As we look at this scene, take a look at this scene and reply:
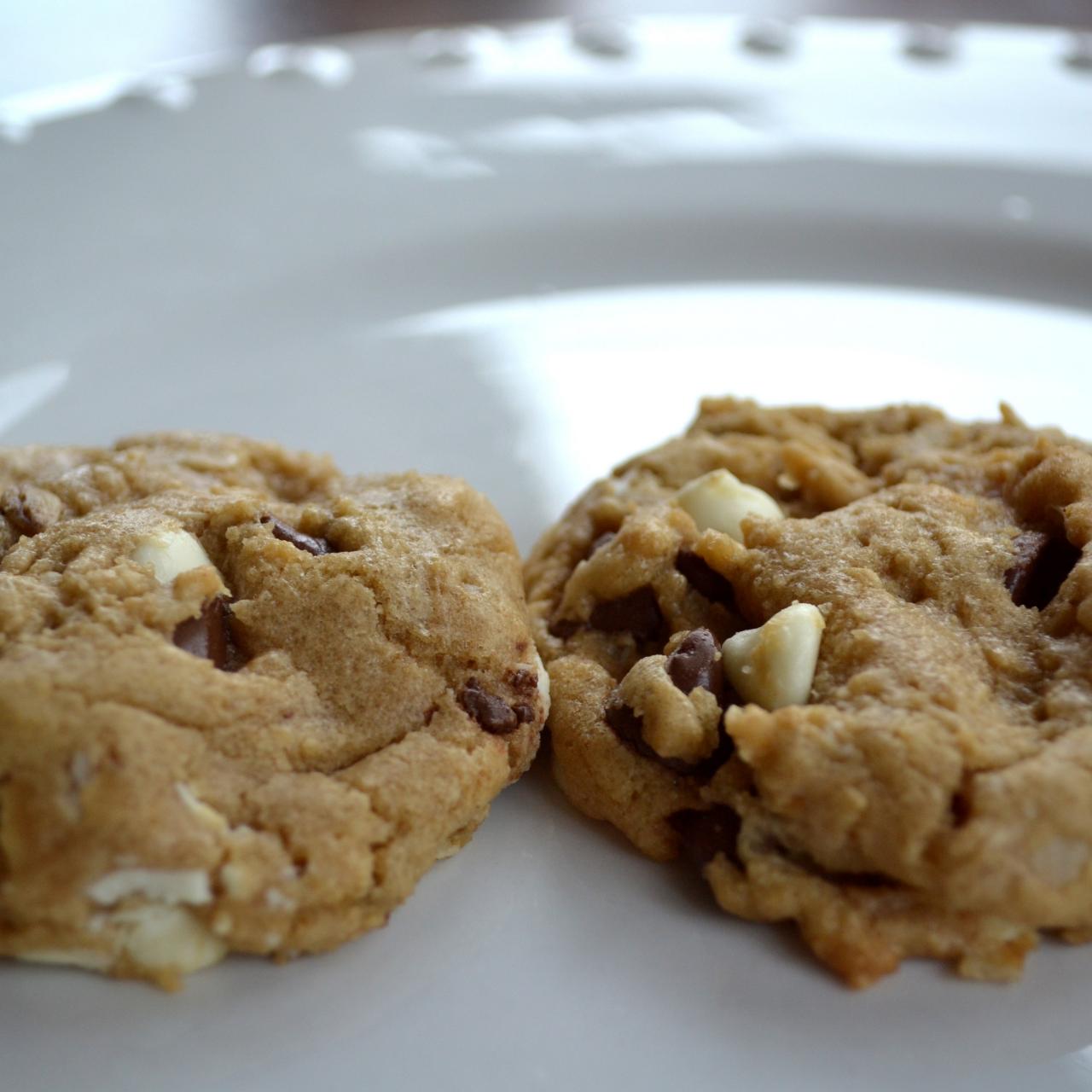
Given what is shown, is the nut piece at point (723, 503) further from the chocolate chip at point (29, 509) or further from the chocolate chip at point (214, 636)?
the chocolate chip at point (29, 509)

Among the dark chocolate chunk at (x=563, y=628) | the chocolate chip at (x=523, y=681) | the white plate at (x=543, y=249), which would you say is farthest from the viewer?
the white plate at (x=543, y=249)

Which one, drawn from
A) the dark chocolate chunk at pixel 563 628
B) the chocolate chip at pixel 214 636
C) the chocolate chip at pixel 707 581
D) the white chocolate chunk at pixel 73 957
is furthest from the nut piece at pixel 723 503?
the white chocolate chunk at pixel 73 957

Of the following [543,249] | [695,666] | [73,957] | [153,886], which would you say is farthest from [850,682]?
[543,249]

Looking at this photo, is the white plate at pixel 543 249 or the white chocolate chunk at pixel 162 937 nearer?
the white chocolate chunk at pixel 162 937

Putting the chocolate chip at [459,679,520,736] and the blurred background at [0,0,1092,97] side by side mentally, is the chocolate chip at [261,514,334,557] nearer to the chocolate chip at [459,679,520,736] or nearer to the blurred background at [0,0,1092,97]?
the chocolate chip at [459,679,520,736]

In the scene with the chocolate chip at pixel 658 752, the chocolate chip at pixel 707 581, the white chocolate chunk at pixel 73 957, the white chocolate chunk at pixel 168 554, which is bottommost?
the white chocolate chunk at pixel 73 957

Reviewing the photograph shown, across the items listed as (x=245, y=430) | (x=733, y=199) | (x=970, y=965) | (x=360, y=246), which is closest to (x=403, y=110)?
(x=360, y=246)

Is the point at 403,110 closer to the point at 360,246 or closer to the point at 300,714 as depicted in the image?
the point at 360,246
